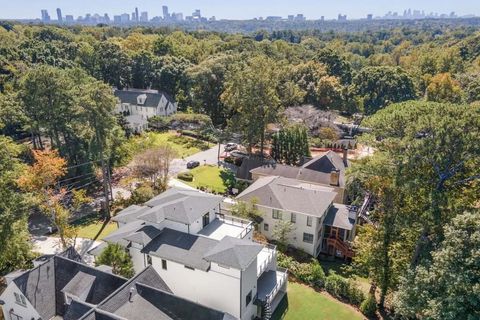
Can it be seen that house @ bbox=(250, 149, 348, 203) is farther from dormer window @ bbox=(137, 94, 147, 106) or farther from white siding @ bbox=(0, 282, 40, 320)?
dormer window @ bbox=(137, 94, 147, 106)

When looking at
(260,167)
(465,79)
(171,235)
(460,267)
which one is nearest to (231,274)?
(171,235)

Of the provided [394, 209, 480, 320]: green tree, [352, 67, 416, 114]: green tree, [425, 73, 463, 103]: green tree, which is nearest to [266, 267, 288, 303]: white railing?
[394, 209, 480, 320]: green tree

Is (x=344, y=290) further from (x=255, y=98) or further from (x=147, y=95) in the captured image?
(x=147, y=95)

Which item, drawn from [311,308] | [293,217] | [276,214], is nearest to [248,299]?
[311,308]

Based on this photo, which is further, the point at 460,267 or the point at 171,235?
the point at 171,235

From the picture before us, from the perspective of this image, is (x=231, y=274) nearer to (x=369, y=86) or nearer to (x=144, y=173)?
(x=144, y=173)

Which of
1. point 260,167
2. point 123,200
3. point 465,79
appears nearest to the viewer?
point 123,200
